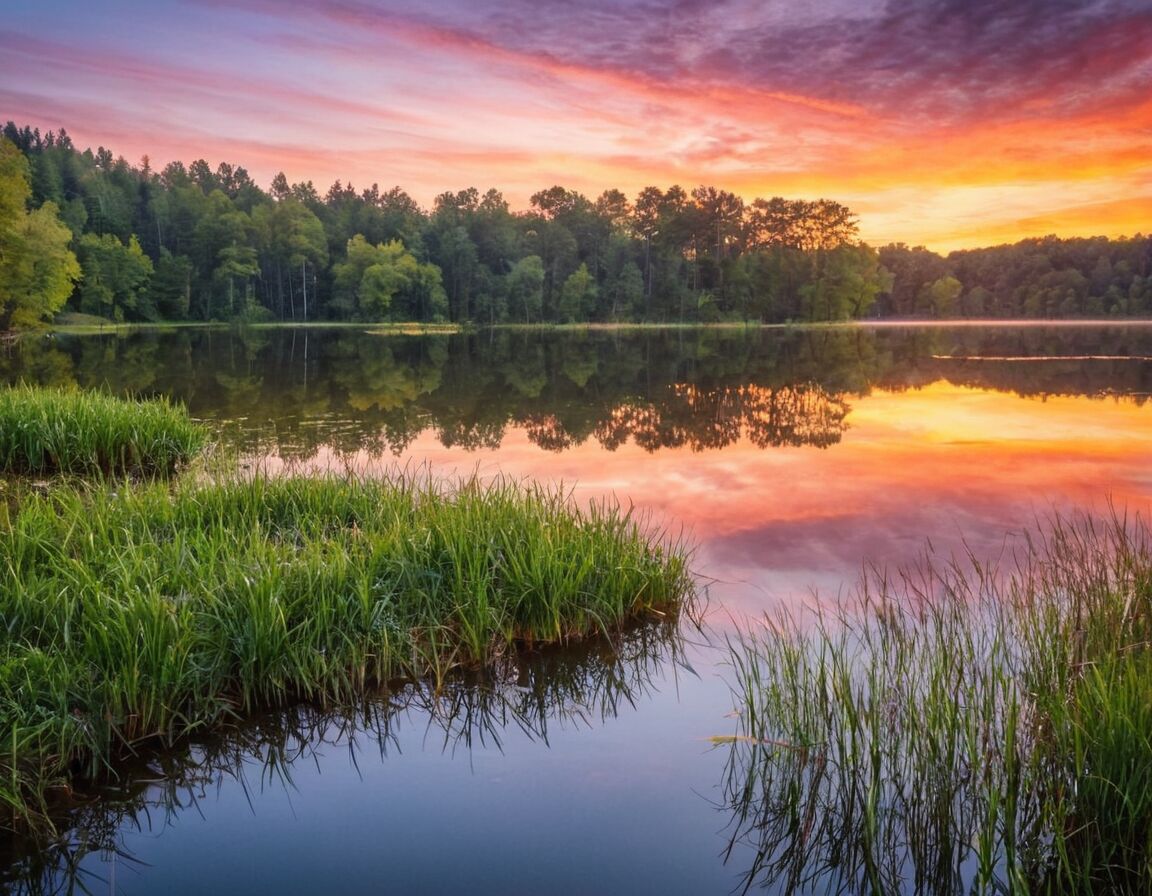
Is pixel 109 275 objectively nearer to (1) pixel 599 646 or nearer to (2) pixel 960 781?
(1) pixel 599 646

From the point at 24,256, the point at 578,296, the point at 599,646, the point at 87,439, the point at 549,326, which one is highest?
the point at 578,296

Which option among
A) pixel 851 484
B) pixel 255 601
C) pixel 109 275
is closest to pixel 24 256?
pixel 109 275

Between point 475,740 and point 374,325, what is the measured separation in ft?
311

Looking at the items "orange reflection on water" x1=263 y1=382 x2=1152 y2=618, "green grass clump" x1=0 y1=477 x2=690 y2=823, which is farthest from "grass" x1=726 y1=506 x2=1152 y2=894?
"orange reflection on water" x1=263 y1=382 x2=1152 y2=618

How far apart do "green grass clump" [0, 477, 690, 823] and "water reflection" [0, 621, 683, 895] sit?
0.59ft

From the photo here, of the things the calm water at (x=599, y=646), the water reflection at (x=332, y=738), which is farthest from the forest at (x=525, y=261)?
the water reflection at (x=332, y=738)

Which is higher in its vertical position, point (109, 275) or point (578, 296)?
point (109, 275)

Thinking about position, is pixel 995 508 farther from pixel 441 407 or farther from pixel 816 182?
pixel 816 182

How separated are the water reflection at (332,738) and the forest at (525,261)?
90.5 metres

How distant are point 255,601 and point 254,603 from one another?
0.10ft

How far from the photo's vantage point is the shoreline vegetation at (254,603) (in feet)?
16.6

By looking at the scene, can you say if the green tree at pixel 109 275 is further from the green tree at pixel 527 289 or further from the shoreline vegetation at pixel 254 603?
the shoreline vegetation at pixel 254 603

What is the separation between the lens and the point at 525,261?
96312 mm

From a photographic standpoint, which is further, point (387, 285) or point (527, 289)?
point (527, 289)
